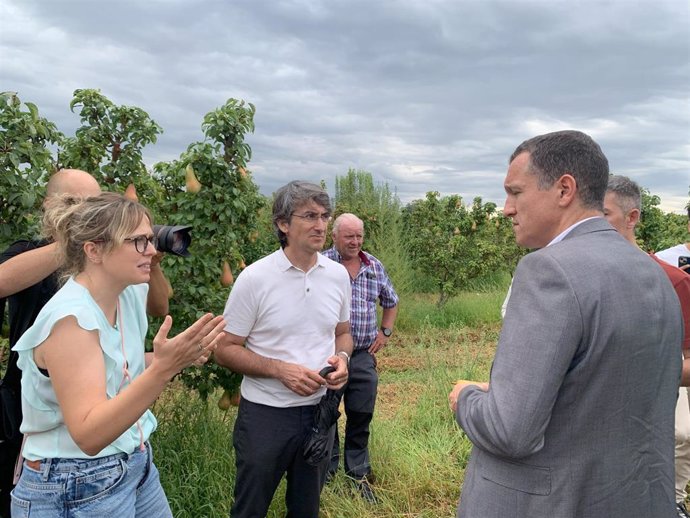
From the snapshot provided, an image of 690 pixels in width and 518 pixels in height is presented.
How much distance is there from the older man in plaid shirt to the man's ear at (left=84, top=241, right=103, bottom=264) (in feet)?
8.42

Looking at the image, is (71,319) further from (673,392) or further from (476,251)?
(476,251)

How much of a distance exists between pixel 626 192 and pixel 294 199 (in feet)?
5.59

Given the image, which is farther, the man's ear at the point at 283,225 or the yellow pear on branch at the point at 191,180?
the yellow pear on branch at the point at 191,180

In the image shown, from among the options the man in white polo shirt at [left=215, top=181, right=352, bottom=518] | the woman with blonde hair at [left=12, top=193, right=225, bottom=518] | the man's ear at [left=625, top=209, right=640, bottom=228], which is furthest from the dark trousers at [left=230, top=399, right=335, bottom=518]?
the man's ear at [left=625, top=209, right=640, bottom=228]

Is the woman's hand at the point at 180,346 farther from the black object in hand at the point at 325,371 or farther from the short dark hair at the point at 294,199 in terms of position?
the short dark hair at the point at 294,199

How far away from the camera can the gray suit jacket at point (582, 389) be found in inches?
54.7

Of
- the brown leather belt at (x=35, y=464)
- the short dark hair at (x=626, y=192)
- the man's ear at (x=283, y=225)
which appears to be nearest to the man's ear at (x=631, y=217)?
the short dark hair at (x=626, y=192)

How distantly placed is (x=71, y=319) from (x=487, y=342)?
8135mm

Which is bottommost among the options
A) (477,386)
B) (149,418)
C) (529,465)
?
(149,418)

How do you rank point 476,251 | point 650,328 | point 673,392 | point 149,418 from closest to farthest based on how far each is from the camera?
1. point 650,328
2. point 673,392
3. point 149,418
4. point 476,251

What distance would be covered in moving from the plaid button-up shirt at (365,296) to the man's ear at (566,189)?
283cm

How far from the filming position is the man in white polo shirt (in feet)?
8.48

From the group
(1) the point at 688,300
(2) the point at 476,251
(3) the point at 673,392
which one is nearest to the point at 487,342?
(2) the point at 476,251

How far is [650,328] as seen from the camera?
1441 mm
